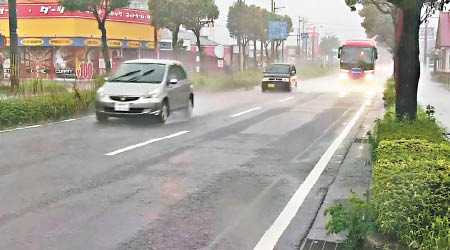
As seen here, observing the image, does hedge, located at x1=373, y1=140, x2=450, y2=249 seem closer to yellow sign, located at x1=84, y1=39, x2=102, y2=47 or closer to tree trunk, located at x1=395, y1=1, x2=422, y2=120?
tree trunk, located at x1=395, y1=1, x2=422, y2=120

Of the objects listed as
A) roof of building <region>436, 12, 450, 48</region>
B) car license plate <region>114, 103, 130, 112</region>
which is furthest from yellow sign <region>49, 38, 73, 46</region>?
roof of building <region>436, 12, 450, 48</region>

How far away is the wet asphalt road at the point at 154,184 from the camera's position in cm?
575

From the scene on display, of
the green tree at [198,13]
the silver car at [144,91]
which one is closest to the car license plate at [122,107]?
the silver car at [144,91]

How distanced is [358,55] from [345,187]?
4009 cm

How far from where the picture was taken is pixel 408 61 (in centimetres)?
1044

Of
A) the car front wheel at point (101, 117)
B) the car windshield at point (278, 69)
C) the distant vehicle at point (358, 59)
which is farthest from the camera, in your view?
the distant vehicle at point (358, 59)

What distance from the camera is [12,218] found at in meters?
6.17

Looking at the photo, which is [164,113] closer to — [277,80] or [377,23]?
[277,80]

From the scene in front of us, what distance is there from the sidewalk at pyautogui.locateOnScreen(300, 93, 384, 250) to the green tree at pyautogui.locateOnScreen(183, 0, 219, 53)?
103ft

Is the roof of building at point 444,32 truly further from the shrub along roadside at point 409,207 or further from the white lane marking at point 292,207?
the shrub along roadside at point 409,207

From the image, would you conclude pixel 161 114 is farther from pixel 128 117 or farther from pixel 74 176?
pixel 74 176

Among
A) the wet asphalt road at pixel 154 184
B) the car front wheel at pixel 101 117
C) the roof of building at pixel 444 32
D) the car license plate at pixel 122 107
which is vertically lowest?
the wet asphalt road at pixel 154 184

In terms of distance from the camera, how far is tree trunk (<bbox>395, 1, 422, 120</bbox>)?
403 inches

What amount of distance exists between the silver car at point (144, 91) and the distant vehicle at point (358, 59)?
30.9 m
